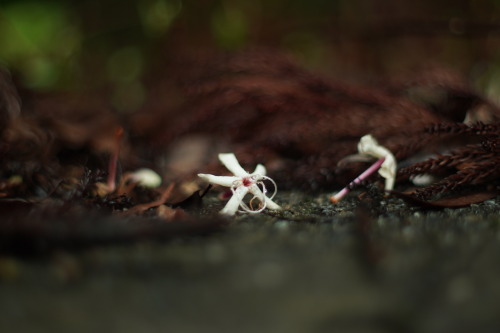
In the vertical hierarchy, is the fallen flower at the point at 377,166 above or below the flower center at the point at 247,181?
below

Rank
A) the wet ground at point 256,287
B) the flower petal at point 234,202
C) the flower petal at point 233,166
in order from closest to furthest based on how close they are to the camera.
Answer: the wet ground at point 256,287
the flower petal at point 234,202
the flower petal at point 233,166

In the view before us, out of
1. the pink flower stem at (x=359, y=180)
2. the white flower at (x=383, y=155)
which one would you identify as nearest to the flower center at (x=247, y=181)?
the pink flower stem at (x=359, y=180)

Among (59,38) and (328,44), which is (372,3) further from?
(59,38)

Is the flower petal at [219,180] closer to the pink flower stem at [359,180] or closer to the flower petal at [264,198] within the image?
the flower petal at [264,198]

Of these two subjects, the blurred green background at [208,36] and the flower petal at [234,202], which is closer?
the flower petal at [234,202]

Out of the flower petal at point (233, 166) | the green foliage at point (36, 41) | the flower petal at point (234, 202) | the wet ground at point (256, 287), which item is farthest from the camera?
the green foliage at point (36, 41)

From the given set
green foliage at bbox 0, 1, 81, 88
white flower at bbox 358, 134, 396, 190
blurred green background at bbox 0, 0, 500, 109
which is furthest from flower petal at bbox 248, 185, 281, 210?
green foliage at bbox 0, 1, 81, 88
